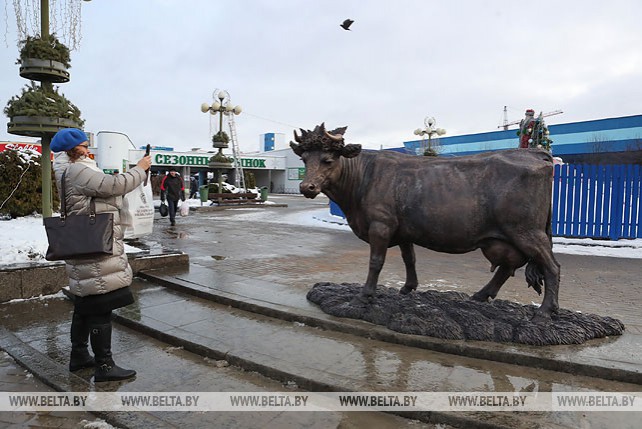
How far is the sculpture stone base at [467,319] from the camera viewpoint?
3723 mm

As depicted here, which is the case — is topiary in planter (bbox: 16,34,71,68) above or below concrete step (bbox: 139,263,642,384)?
above

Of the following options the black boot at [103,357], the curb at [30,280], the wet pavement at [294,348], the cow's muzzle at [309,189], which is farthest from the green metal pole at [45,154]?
the cow's muzzle at [309,189]

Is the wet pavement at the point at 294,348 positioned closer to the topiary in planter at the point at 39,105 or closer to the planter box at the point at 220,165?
the topiary in planter at the point at 39,105

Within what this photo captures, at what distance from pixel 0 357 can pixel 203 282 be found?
242cm

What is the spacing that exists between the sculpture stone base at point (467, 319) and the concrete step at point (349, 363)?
10.1 inches

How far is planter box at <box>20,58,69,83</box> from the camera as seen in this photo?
7.07 meters

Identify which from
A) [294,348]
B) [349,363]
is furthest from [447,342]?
[294,348]

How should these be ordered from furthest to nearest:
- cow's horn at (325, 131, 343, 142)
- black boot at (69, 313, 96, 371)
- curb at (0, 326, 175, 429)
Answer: cow's horn at (325, 131, 343, 142) < black boot at (69, 313, 96, 371) < curb at (0, 326, 175, 429)

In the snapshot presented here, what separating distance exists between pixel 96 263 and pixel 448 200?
10.0 feet

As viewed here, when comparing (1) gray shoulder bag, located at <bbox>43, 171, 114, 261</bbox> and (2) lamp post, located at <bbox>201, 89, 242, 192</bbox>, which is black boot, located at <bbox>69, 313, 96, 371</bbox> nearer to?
(1) gray shoulder bag, located at <bbox>43, 171, 114, 261</bbox>

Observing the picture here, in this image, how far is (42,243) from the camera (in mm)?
6152

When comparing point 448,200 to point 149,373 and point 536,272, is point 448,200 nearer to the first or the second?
point 536,272

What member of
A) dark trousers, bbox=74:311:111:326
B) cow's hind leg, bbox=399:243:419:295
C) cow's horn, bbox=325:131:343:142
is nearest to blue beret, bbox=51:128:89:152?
dark trousers, bbox=74:311:111:326

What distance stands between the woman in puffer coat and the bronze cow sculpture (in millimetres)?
1654
